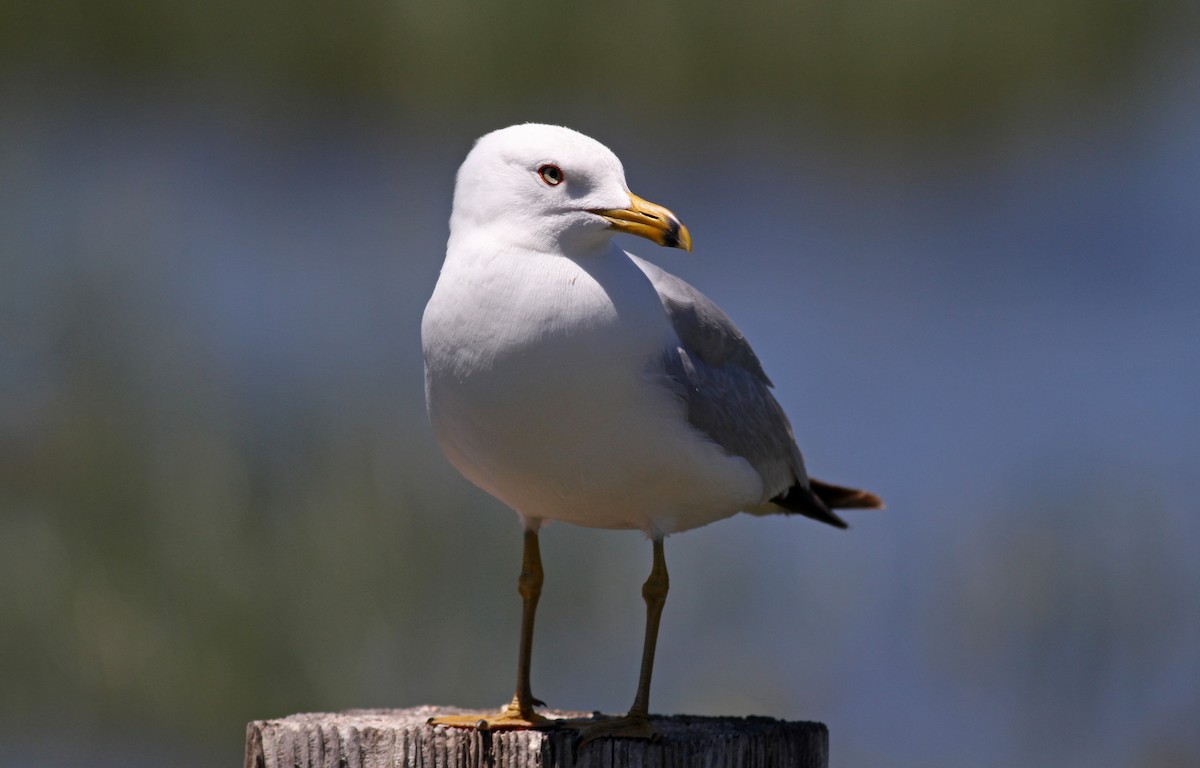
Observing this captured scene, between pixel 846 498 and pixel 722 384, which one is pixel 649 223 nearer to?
pixel 722 384

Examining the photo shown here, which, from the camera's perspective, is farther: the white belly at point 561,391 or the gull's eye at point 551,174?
the gull's eye at point 551,174

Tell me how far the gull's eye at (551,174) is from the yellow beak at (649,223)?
11 centimetres

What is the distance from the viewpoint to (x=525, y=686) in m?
3.06

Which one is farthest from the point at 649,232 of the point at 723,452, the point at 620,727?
the point at 620,727

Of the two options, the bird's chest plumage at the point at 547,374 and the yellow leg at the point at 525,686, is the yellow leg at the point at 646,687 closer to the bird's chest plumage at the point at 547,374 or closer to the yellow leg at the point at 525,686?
the yellow leg at the point at 525,686

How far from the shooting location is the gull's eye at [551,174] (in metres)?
2.79

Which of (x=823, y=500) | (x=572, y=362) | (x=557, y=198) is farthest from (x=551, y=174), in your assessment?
(x=823, y=500)

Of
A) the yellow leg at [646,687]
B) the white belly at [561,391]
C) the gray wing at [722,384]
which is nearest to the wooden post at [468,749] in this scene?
the yellow leg at [646,687]

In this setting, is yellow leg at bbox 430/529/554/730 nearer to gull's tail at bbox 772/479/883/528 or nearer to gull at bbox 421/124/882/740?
gull at bbox 421/124/882/740

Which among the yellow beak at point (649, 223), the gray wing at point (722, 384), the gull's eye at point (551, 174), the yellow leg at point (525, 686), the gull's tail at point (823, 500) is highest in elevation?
the gull's eye at point (551, 174)

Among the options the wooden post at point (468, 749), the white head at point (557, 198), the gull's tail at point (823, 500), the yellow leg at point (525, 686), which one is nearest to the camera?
the wooden post at point (468, 749)

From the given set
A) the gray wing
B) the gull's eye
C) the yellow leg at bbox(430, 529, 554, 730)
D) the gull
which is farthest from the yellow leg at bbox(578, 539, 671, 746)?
the gull's eye

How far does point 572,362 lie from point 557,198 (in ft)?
1.27

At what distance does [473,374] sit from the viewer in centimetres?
266
